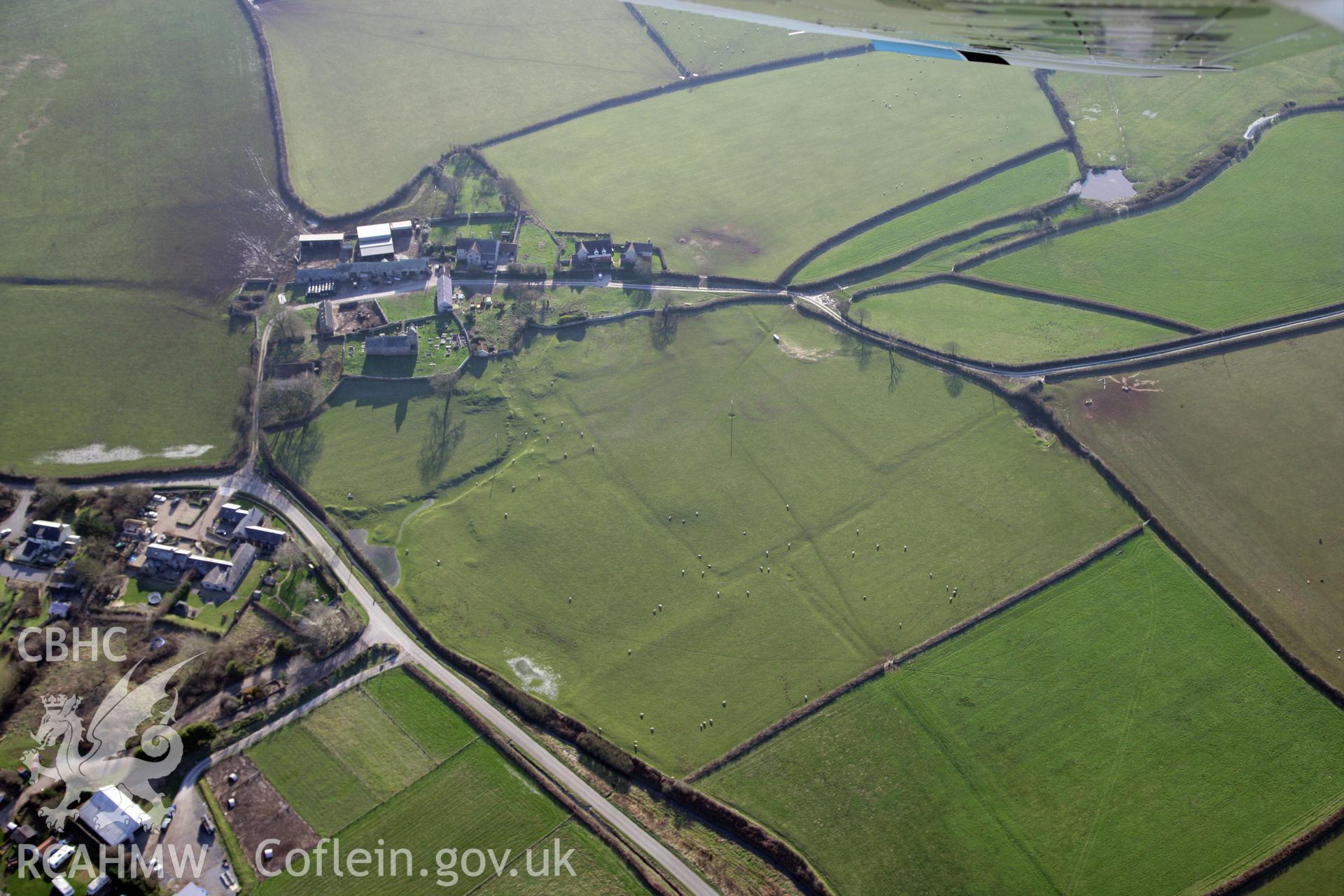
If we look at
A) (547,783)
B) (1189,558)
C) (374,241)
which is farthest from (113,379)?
(1189,558)

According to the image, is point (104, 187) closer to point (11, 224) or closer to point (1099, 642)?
point (11, 224)

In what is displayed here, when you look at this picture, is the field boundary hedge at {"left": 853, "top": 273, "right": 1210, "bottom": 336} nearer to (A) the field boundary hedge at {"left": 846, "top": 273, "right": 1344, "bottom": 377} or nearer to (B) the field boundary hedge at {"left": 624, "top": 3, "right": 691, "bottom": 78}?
(A) the field boundary hedge at {"left": 846, "top": 273, "right": 1344, "bottom": 377}

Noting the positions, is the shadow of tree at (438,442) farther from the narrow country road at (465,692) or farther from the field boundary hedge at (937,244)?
the field boundary hedge at (937,244)

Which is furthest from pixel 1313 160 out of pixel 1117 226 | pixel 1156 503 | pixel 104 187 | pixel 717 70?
pixel 104 187

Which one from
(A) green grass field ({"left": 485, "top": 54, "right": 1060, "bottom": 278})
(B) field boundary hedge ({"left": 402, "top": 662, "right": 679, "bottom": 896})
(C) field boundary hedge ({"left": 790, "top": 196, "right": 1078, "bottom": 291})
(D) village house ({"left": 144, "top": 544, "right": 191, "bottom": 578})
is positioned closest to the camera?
(B) field boundary hedge ({"left": 402, "top": 662, "right": 679, "bottom": 896})

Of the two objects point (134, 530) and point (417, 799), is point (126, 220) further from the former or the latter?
point (417, 799)

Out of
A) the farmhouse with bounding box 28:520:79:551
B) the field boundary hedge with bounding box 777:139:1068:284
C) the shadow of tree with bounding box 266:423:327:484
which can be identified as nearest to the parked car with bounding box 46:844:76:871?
the farmhouse with bounding box 28:520:79:551

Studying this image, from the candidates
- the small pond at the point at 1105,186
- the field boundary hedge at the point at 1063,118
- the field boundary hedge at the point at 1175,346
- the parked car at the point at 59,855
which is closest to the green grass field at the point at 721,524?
the field boundary hedge at the point at 1175,346
